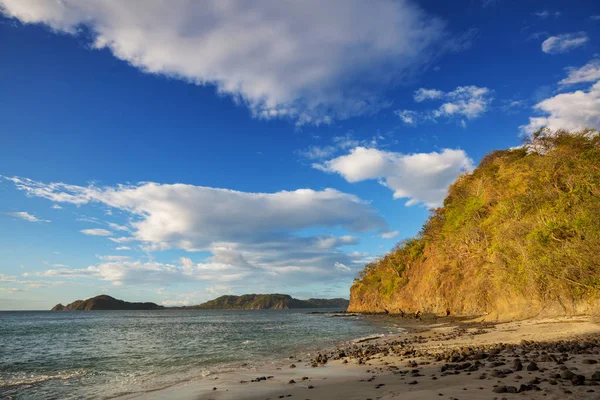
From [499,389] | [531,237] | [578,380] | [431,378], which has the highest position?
[531,237]

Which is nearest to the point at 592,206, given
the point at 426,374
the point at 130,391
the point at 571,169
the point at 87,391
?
the point at 571,169

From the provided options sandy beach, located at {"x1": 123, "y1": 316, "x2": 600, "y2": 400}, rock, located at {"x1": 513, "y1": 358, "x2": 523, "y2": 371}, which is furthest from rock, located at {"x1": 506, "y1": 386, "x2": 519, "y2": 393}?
rock, located at {"x1": 513, "y1": 358, "x2": 523, "y2": 371}

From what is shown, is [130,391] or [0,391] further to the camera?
[0,391]

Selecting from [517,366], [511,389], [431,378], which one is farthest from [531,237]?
[511,389]

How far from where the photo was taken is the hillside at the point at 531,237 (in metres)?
22.5

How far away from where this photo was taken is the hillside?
22.5m

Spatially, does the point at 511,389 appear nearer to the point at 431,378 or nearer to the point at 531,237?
the point at 431,378

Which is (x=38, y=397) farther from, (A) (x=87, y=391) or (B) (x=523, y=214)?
(B) (x=523, y=214)

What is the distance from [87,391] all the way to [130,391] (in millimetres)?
2407

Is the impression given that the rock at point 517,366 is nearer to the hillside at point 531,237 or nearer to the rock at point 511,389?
the rock at point 511,389

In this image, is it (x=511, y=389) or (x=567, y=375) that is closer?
(x=511, y=389)

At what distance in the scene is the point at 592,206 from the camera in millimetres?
20797

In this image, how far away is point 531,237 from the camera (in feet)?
81.4

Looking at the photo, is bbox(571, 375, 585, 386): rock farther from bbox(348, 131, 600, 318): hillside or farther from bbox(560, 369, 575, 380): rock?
bbox(348, 131, 600, 318): hillside
